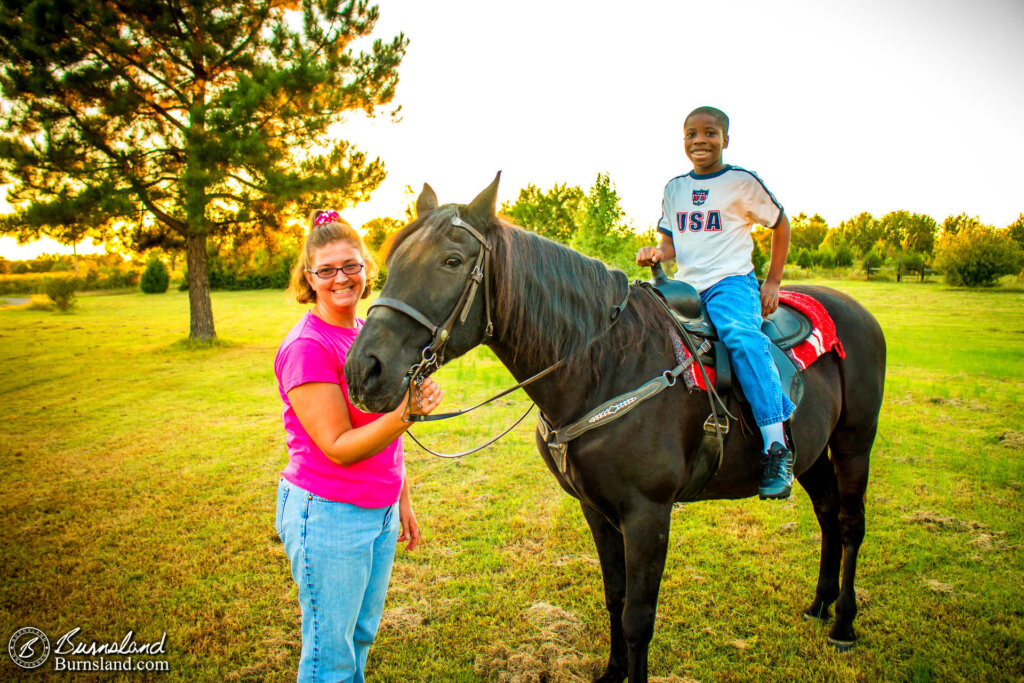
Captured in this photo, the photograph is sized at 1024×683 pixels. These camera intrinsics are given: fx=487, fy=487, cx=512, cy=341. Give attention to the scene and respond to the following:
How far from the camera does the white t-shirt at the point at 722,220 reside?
2889mm

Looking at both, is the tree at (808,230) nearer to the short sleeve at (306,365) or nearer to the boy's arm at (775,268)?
the boy's arm at (775,268)

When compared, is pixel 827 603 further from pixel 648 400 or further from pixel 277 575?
pixel 277 575

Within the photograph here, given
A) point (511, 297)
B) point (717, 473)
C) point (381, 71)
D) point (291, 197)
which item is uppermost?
point (381, 71)

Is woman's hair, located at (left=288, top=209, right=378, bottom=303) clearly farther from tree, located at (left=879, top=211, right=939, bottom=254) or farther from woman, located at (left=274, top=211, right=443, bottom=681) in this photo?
tree, located at (left=879, top=211, right=939, bottom=254)

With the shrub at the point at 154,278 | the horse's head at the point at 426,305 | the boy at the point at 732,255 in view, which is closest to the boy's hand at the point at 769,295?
the boy at the point at 732,255

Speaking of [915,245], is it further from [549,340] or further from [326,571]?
[326,571]

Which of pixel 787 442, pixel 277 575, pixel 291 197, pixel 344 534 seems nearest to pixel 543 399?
pixel 344 534

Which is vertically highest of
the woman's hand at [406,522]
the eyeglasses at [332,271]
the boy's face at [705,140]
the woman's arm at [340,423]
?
the boy's face at [705,140]

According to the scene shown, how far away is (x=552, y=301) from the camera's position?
2.24 meters

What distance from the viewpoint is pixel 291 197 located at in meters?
13.8

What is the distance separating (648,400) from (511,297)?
2.92ft

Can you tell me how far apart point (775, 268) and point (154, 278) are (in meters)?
48.9

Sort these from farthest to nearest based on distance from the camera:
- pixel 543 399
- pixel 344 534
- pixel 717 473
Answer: pixel 717 473 → pixel 543 399 → pixel 344 534

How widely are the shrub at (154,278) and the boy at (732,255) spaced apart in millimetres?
48322
